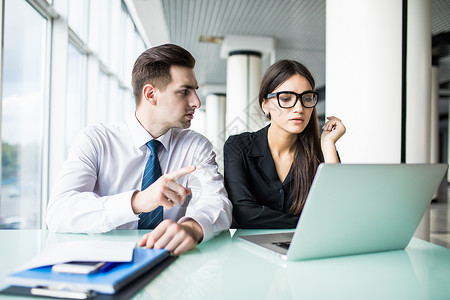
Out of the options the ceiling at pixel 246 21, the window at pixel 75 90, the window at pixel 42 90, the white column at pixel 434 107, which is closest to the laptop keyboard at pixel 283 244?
the window at pixel 42 90

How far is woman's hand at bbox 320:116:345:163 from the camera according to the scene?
1.73m

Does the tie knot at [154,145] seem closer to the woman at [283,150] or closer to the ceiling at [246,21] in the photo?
the woman at [283,150]

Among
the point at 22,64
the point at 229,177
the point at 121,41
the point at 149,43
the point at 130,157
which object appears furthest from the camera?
the point at 149,43

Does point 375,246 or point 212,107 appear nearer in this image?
point 375,246

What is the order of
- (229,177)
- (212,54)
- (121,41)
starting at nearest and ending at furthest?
(229,177)
(121,41)
(212,54)

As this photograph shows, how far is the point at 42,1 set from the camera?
291 centimetres

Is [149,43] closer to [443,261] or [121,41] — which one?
[121,41]

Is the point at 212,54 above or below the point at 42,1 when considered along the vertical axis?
above

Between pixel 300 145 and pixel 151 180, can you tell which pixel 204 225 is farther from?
pixel 300 145

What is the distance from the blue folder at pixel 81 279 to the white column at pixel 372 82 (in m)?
2.10

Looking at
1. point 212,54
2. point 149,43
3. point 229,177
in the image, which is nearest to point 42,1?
point 229,177

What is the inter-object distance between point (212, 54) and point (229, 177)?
342 inches

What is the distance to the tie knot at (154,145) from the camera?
1565mm

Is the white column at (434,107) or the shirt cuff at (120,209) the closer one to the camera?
the shirt cuff at (120,209)
